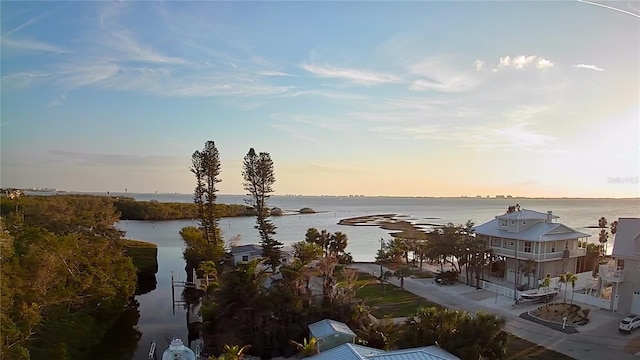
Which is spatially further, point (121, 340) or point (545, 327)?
point (121, 340)

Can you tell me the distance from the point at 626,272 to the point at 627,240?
161 centimetres

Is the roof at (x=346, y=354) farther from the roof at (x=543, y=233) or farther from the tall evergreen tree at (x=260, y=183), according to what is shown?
the tall evergreen tree at (x=260, y=183)

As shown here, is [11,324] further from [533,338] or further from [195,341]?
[533,338]

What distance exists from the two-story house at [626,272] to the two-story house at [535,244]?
4583 mm

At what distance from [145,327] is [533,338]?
17.4m

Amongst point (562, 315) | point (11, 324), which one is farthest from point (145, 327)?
point (562, 315)

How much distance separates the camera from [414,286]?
2616cm

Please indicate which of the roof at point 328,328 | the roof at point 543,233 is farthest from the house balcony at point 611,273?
the roof at point 328,328

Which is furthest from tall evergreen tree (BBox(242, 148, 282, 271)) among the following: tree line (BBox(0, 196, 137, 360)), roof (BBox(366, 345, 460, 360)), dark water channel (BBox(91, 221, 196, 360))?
roof (BBox(366, 345, 460, 360))

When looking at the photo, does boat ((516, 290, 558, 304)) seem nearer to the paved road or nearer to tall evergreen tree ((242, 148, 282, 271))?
the paved road

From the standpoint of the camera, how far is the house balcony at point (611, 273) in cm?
1994

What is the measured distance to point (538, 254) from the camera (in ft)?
82.4

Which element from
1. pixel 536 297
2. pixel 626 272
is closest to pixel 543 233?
pixel 536 297

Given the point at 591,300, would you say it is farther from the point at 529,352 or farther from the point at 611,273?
the point at 529,352
